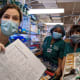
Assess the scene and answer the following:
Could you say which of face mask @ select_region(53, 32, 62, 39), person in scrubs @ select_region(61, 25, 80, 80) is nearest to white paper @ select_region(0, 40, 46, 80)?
person in scrubs @ select_region(61, 25, 80, 80)

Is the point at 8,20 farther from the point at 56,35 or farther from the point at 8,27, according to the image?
the point at 56,35

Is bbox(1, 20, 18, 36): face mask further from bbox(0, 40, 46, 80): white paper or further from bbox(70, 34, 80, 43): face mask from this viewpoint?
bbox(70, 34, 80, 43): face mask

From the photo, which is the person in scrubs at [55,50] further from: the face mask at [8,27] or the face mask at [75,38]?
the face mask at [8,27]

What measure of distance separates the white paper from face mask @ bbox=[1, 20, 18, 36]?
502 mm

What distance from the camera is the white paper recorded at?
3.06 feet

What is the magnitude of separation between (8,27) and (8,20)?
12 centimetres

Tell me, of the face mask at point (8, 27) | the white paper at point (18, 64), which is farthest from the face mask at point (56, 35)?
the white paper at point (18, 64)

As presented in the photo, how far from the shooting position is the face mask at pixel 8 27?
148 cm

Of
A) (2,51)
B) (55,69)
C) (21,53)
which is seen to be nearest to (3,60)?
(2,51)

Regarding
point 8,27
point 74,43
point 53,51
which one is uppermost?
point 8,27

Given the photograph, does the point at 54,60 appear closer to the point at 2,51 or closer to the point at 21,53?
the point at 21,53

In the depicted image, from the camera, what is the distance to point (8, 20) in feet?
4.79

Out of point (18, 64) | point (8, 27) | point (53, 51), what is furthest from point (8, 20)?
point (53, 51)

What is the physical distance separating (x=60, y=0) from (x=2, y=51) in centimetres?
750
